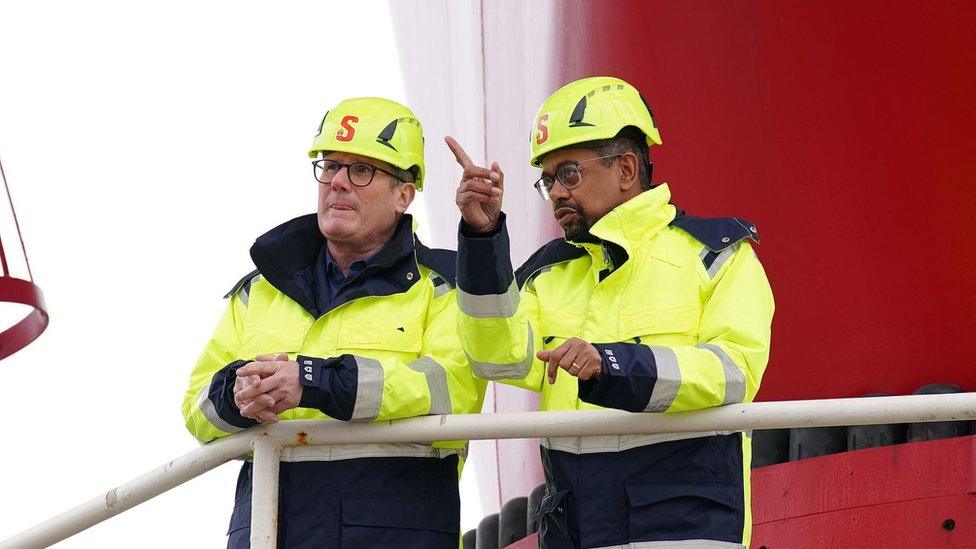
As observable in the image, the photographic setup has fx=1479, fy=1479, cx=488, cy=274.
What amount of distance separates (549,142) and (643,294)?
457mm

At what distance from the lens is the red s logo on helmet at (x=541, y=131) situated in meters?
3.51

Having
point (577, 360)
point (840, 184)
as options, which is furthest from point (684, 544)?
point (840, 184)

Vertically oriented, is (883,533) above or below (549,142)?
below

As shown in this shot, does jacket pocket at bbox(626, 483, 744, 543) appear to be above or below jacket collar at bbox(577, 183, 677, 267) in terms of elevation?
below

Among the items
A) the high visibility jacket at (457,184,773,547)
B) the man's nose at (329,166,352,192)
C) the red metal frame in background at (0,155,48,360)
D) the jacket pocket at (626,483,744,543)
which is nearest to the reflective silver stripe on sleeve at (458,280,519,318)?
the high visibility jacket at (457,184,773,547)

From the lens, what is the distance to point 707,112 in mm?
5008

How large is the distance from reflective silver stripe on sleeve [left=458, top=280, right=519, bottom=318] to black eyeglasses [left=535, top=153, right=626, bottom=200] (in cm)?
41

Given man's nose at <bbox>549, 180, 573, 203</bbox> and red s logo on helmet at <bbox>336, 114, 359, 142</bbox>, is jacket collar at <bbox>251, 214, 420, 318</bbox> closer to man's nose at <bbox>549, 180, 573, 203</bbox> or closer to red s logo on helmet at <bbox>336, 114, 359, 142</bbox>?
red s logo on helmet at <bbox>336, 114, 359, 142</bbox>

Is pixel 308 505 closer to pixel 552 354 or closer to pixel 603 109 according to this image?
pixel 552 354

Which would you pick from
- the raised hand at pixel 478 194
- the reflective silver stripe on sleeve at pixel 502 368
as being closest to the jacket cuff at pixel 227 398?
the reflective silver stripe on sleeve at pixel 502 368

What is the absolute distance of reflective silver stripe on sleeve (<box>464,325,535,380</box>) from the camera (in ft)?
10.5

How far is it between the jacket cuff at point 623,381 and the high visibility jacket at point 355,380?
43 centimetres

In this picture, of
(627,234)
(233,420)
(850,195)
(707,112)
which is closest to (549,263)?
(627,234)

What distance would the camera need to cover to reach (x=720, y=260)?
327 cm
